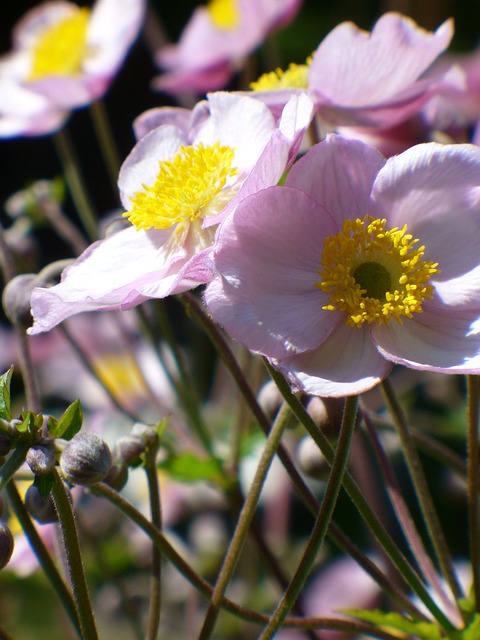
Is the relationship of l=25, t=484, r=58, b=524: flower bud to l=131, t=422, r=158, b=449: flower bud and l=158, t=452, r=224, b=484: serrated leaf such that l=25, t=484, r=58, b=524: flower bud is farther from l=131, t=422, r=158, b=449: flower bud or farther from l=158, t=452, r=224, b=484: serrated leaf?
l=158, t=452, r=224, b=484: serrated leaf

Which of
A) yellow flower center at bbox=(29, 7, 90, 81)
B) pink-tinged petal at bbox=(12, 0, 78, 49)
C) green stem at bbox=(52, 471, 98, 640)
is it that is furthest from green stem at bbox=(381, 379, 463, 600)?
pink-tinged petal at bbox=(12, 0, 78, 49)

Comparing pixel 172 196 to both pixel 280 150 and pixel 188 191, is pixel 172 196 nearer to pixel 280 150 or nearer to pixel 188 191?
pixel 188 191

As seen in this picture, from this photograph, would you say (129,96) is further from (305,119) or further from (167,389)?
(305,119)

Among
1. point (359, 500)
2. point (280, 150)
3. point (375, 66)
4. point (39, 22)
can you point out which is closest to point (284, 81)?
point (375, 66)

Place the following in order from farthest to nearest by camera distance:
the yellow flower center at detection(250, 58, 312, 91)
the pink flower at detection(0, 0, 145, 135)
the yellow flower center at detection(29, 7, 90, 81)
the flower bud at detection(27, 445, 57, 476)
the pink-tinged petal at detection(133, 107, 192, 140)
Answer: the yellow flower center at detection(29, 7, 90, 81)
the pink flower at detection(0, 0, 145, 135)
the yellow flower center at detection(250, 58, 312, 91)
the pink-tinged petal at detection(133, 107, 192, 140)
the flower bud at detection(27, 445, 57, 476)

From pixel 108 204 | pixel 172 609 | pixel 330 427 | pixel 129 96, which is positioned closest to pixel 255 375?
pixel 330 427

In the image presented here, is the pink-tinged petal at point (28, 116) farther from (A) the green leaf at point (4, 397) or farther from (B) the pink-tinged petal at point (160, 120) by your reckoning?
(A) the green leaf at point (4, 397)

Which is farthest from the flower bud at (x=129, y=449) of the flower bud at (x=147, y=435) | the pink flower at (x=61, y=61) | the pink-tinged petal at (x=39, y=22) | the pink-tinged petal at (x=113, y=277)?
the pink-tinged petal at (x=39, y=22)
